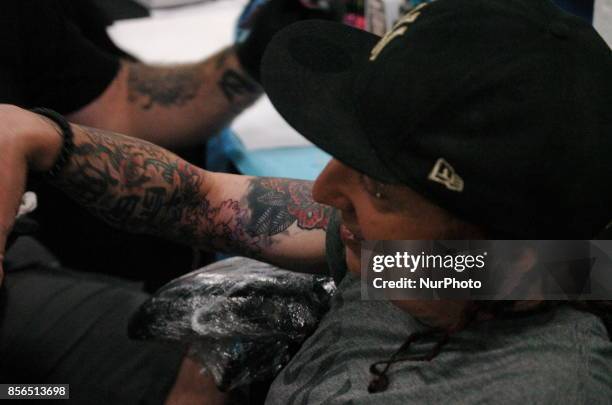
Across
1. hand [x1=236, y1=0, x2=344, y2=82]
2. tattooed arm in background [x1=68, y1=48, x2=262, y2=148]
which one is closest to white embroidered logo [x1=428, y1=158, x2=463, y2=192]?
hand [x1=236, y1=0, x2=344, y2=82]

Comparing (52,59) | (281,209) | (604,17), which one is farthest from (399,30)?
(52,59)

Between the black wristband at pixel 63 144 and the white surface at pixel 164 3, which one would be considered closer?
the black wristband at pixel 63 144

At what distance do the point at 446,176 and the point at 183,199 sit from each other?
0.44 metres

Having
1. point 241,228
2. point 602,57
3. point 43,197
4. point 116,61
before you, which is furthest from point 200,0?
point 602,57

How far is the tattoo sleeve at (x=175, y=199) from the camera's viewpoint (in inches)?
30.8

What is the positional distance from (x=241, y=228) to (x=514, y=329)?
16.2 inches

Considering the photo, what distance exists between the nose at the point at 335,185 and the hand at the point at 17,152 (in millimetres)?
310

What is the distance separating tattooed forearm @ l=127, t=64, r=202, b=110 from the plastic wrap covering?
594mm

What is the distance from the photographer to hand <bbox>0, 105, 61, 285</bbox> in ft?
2.19

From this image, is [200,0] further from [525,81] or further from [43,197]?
[525,81]

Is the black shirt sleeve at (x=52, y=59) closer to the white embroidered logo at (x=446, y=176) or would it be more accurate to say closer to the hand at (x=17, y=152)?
the hand at (x=17, y=152)

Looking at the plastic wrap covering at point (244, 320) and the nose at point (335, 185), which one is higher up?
the nose at point (335, 185)
